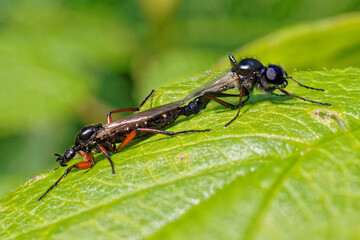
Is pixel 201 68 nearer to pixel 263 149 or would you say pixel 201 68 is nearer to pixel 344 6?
pixel 344 6

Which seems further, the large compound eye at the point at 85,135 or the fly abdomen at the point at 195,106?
the large compound eye at the point at 85,135

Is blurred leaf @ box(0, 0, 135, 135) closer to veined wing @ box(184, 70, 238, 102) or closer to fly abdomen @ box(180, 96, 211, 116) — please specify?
veined wing @ box(184, 70, 238, 102)

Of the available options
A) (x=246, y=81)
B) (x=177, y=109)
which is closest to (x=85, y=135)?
(x=177, y=109)

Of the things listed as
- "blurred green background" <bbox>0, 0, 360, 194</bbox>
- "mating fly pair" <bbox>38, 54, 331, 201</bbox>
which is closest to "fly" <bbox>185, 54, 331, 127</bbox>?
"mating fly pair" <bbox>38, 54, 331, 201</bbox>

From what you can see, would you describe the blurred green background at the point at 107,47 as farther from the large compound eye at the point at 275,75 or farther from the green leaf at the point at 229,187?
the green leaf at the point at 229,187

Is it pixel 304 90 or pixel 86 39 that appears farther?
pixel 86 39

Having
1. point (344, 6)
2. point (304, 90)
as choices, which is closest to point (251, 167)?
point (304, 90)

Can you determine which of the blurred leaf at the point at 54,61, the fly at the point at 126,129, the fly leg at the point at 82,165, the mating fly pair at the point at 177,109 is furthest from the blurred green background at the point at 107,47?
the fly leg at the point at 82,165
